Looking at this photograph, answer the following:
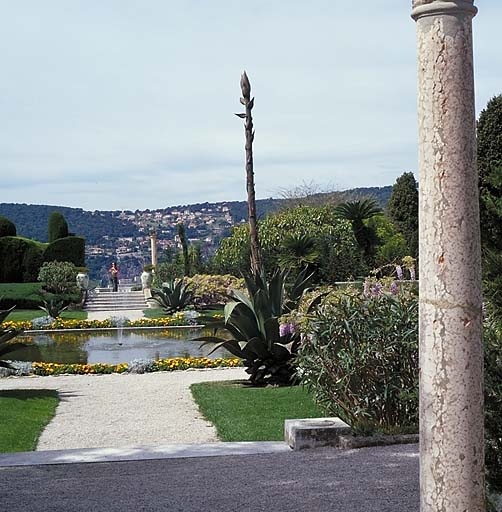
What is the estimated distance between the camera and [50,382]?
12.2 m

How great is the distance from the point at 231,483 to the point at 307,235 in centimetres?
2379

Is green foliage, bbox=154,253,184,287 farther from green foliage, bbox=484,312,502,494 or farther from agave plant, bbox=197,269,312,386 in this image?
green foliage, bbox=484,312,502,494

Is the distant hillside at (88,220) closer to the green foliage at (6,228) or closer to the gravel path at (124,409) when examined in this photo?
the green foliage at (6,228)

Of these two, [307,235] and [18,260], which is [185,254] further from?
[18,260]

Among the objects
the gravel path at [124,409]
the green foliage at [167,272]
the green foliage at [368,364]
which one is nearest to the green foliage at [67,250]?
the green foliage at [167,272]

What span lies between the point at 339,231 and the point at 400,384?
24.0 m

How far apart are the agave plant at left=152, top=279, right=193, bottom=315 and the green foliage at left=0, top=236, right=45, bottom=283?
6.97 metres

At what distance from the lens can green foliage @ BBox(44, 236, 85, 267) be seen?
101 ft

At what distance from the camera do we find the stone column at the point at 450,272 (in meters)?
2.24

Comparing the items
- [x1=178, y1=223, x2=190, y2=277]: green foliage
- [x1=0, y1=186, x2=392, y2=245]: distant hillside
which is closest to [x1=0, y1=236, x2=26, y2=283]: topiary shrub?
[x1=178, y1=223, x2=190, y2=277]: green foliage

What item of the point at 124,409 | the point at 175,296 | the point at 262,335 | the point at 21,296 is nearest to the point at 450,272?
the point at 124,409

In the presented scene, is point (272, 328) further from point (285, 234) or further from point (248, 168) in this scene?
point (285, 234)

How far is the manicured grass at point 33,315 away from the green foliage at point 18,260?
4.14 meters

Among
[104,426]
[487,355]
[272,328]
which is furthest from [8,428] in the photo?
[487,355]
